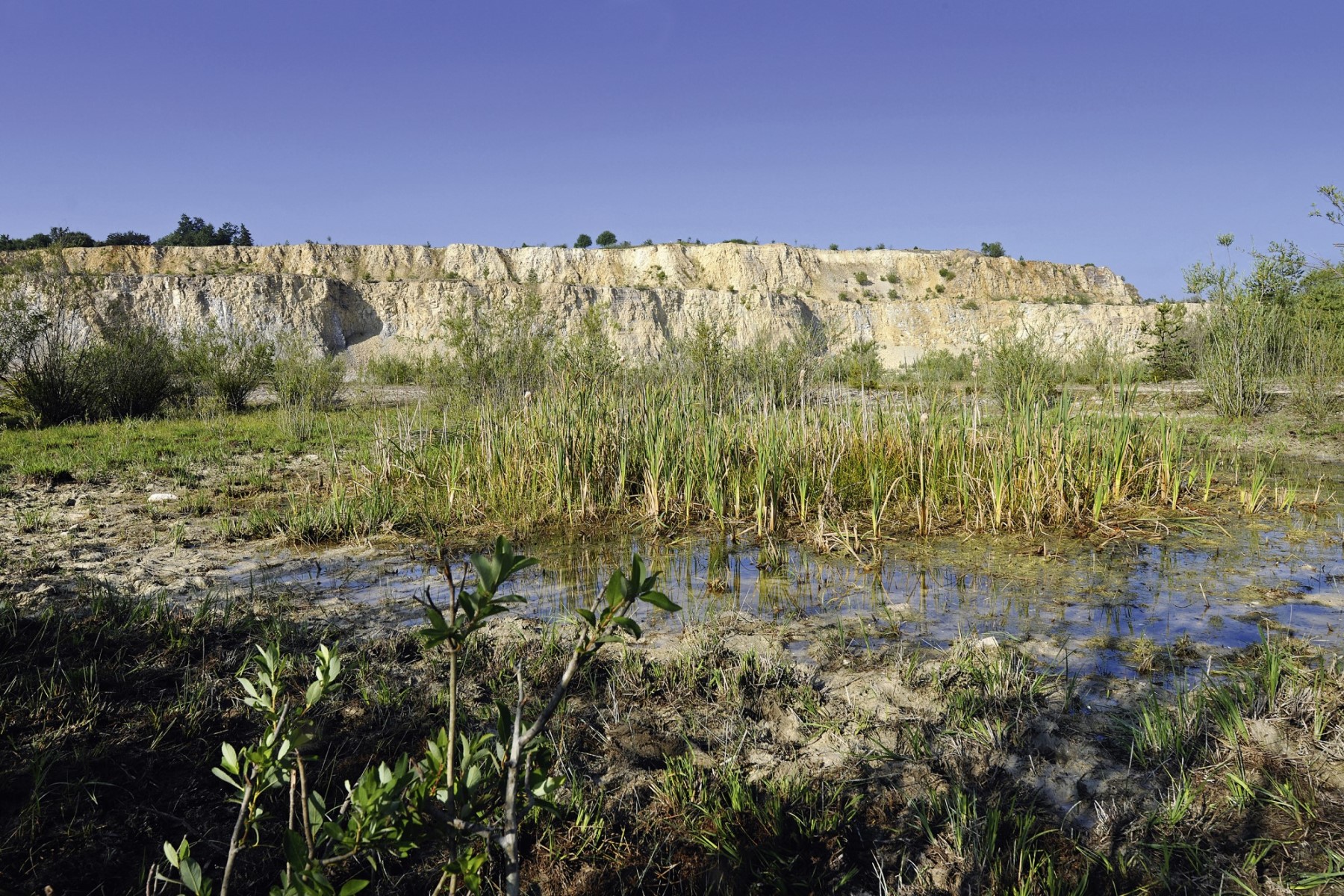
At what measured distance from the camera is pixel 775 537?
547 centimetres

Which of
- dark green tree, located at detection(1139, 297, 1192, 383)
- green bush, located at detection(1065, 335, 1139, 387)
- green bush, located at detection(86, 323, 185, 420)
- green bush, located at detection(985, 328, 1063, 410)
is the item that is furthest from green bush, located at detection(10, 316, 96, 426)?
dark green tree, located at detection(1139, 297, 1192, 383)

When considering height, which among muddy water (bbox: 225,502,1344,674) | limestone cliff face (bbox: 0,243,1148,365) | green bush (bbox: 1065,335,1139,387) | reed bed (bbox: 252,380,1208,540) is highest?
limestone cliff face (bbox: 0,243,1148,365)

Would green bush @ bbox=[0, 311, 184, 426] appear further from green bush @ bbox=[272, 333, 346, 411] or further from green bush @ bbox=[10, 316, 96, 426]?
green bush @ bbox=[272, 333, 346, 411]

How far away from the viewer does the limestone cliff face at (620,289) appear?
36.2m

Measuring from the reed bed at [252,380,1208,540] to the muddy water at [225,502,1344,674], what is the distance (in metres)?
0.41

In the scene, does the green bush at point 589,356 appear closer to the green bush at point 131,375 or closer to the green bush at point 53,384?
the green bush at point 131,375

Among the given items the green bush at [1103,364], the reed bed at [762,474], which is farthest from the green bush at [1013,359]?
the reed bed at [762,474]

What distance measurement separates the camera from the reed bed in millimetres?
5617

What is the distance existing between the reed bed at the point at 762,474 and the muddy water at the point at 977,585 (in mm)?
413

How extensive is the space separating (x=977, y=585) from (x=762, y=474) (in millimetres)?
1713

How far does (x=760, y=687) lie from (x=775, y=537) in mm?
2687

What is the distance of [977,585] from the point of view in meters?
4.33

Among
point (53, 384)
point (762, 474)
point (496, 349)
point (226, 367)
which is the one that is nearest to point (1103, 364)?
point (762, 474)

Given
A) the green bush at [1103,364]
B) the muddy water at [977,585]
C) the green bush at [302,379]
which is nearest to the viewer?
the muddy water at [977,585]
